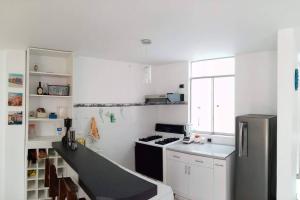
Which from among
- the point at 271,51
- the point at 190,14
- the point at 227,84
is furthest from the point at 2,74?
the point at 271,51

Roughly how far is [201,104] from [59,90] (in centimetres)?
264

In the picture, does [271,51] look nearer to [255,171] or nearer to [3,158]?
[255,171]

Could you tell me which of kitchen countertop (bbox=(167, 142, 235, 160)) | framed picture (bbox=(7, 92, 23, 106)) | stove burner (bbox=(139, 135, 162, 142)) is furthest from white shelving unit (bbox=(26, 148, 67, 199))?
kitchen countertop (bbox=(167, 142, 235, 160))

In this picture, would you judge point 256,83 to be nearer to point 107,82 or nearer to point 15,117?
point 107,82

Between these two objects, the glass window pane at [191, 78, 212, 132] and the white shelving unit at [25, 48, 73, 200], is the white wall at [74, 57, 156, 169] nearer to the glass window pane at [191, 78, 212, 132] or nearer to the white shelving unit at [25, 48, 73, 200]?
the white shelving unit at [25, 48, 73, 200]

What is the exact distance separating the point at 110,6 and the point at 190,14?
0.69m

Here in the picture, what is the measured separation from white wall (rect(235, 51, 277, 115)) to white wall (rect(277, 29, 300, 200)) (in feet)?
3.39

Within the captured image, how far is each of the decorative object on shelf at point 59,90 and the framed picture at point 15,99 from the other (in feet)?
1.36

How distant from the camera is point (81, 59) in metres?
3.59

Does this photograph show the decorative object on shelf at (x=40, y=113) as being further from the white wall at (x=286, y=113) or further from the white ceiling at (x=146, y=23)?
the white wall at (x=286, y=113)

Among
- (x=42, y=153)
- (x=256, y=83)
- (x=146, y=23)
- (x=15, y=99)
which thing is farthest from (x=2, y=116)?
(x=256, y=83)

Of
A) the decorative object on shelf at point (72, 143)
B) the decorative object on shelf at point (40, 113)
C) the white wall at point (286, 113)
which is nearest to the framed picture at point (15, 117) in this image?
the decorative object on shelf at point (40, 113)

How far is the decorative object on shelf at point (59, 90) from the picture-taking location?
3.18m

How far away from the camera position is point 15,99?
3.05 metres
